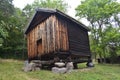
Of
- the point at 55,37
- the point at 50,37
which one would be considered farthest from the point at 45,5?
the point at 55,37

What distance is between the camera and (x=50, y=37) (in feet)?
57.5

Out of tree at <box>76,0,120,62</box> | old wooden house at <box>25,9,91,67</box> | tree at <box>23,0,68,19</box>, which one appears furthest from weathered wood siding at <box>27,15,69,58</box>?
tree at <box>23,0,68,19</box>

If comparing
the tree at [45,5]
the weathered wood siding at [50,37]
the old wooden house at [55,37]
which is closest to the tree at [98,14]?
the tree at [45,5]

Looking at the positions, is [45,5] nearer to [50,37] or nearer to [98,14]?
[98,14]

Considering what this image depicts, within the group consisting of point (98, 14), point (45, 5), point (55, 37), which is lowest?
point (55, 37)

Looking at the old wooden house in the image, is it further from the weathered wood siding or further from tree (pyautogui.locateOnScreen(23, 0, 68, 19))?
tree (pyautogui.locateOnScreen(23, 0, 68, 19))

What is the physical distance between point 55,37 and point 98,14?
17.3m

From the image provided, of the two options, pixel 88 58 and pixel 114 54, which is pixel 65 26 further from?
pixel 114 54

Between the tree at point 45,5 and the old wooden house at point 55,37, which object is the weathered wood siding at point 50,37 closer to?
the old wooden house at point 55,37

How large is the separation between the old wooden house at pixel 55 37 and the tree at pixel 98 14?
12.0m

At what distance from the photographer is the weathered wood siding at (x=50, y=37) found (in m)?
17.0

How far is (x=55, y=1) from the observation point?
4462cm

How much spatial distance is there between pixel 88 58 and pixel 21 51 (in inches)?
670

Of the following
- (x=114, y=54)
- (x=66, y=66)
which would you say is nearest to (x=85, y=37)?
(x=66, y=66)
